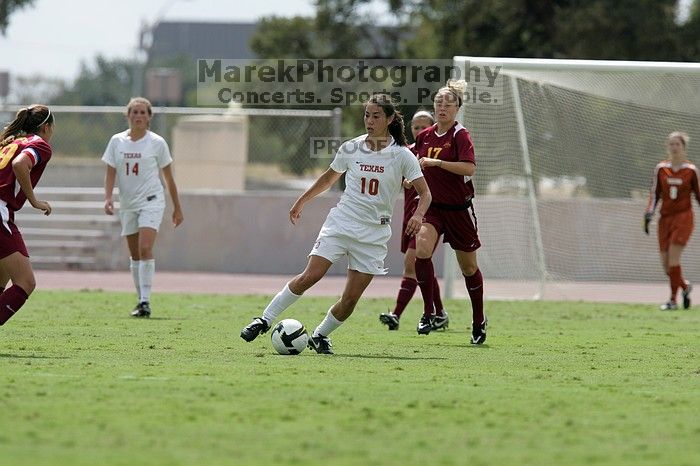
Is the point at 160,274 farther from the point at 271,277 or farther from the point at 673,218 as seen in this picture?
the point at 673,218

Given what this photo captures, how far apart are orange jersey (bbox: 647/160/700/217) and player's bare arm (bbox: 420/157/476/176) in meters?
6.08

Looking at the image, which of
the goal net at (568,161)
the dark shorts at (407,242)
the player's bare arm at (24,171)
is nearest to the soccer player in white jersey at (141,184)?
the dark shorts at (407,242)

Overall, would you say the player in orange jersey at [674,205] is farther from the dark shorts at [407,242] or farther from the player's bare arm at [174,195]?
the player's bare arm at [174,195]

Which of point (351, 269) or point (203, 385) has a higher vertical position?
point (351, 269)

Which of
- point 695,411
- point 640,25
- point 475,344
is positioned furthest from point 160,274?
point 640,25

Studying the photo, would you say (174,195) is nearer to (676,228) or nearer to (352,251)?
(352,251)

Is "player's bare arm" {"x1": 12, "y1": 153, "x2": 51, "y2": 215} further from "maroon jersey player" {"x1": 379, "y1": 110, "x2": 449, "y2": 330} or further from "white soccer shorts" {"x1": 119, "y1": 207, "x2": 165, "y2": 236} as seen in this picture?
"maroon jersey player" {"x1": 379, "y1": 110, "x2": 449, "y2": 330}

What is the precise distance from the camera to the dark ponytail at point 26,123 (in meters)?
9.73

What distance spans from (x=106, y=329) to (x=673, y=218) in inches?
312

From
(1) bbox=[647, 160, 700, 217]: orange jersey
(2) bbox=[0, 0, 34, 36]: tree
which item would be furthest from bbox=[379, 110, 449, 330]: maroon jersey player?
(2) bbox=[0, 0, 34, 36]: tree

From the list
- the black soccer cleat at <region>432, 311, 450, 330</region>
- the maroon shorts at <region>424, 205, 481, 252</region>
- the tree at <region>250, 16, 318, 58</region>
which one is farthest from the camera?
the tree at <region>250, 16, 318, 58</region>

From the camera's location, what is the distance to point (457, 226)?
1125 centimetres

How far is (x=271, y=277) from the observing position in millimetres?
22234

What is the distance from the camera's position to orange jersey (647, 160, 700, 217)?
53.5 feet
